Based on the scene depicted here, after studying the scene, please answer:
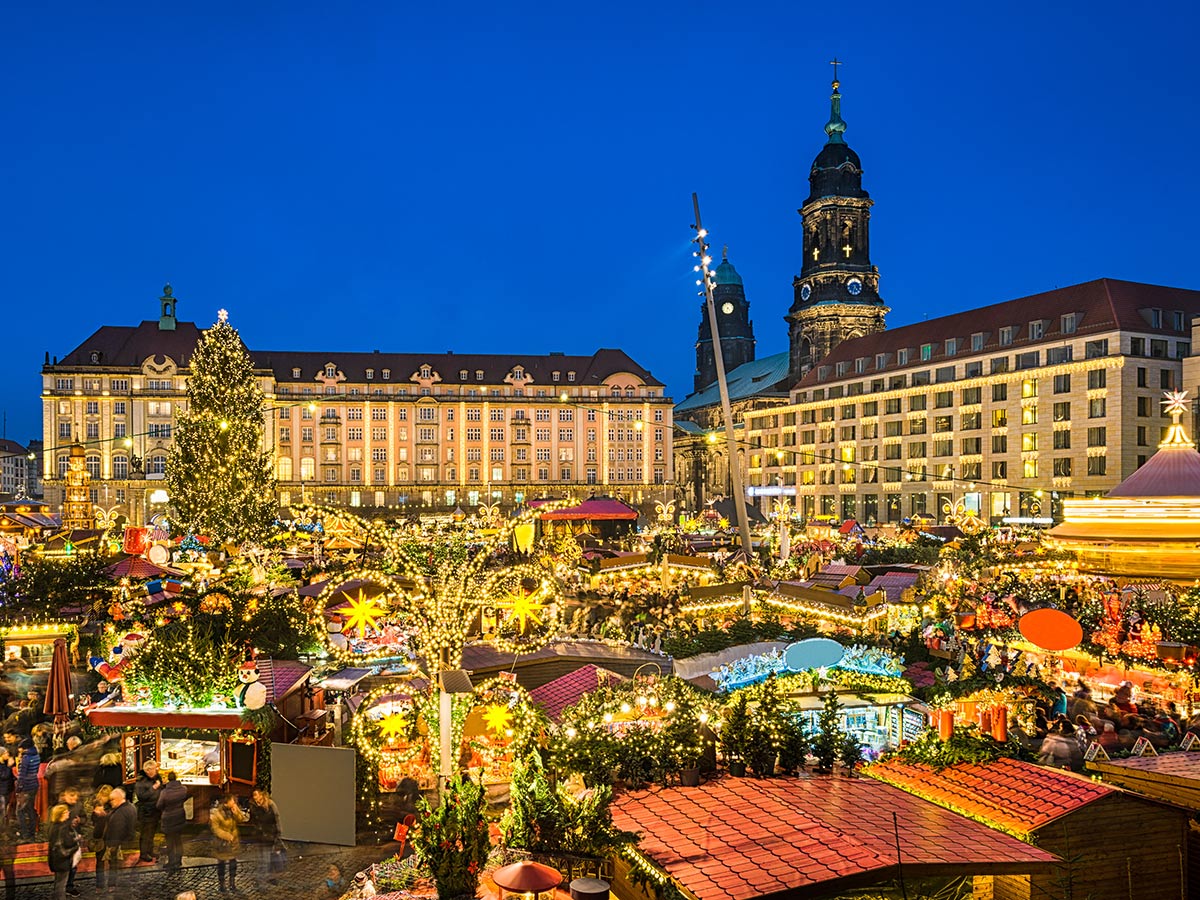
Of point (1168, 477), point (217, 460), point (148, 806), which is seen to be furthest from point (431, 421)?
point (148, 806)

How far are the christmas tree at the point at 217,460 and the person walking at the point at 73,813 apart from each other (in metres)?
29.4

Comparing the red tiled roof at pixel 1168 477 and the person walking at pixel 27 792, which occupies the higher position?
the red tiled roof at pixel 1168 477

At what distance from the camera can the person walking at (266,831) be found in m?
12.1

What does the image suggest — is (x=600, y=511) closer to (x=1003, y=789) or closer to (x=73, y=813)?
(x=73, y=813)

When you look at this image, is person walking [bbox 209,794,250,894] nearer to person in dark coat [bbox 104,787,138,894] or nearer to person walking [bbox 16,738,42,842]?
person in dark coat [bbox 104,787,138,894]

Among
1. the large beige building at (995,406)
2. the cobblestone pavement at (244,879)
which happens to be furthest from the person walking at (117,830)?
the large beige building at (995,406)

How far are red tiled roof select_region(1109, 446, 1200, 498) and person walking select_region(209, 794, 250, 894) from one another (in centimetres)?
1746

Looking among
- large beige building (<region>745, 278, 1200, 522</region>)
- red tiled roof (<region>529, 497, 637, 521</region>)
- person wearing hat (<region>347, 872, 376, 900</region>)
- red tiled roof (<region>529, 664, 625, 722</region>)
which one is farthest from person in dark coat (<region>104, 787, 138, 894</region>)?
large beige building (<region>745, 278, 1200, 522</region>)

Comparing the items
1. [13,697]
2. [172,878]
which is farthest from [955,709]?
[13,697]

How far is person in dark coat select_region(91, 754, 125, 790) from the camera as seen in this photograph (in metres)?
13.9

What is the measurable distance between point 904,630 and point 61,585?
20650mm

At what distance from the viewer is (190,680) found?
1402 centimetres

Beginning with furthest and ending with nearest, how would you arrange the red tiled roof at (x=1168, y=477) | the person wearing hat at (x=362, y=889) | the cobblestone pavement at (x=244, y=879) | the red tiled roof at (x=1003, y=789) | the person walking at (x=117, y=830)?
1. the red tiled roof at (x=1168, y=477)
2. the person walking at (x=117, y=830)
3. the cobblestone pavement at (x=244, y=879)
4. the person wearing hat at (x=362, y=889)
5. the red tiled roof at (x=1003, y=789)

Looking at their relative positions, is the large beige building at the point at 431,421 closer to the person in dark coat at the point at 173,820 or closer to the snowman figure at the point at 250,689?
the snowman figure at the point at 250,689
